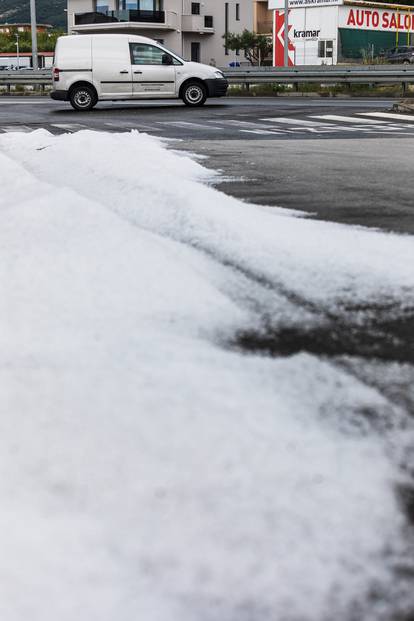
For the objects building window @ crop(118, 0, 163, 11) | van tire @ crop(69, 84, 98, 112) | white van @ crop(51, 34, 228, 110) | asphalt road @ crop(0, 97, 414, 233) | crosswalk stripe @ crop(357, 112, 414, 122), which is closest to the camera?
asphalt road @ crop(0, 97, 414, 233)

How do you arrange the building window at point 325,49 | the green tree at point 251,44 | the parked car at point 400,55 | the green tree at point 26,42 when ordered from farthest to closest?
the green tree at point 26,42 → the green tree at point 251,44 → the building window at point 325,49 → the parked car at point 400,55

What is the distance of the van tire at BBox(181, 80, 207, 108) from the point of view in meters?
20.9

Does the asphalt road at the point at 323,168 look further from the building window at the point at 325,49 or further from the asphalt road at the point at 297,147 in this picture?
the building window at the point at 325,49

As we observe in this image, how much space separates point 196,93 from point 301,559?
20.2 metres

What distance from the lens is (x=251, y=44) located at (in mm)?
65438

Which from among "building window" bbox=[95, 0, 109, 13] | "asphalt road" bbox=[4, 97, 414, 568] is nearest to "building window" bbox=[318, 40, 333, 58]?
"building window" bbox=[95, 0, 109, 13]

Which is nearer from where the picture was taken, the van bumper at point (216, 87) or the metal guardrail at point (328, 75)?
the van bumper at point (216, 87)

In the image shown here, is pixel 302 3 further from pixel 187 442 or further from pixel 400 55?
pixel 187 442

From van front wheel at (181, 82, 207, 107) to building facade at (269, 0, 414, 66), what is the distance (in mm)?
34510

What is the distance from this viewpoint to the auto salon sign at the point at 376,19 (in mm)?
55875

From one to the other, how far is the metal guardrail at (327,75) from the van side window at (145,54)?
353 inches

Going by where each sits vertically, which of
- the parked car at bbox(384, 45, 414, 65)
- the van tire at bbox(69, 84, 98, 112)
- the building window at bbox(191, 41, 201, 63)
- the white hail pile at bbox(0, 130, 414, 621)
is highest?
the building window at bbox(191, 41, 201, 63)

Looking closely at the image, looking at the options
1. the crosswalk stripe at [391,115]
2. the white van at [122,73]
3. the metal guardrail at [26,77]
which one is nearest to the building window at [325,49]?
the metal guardrail at [26,77]

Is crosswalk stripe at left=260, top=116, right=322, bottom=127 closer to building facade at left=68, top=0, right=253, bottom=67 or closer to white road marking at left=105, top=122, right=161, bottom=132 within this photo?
white road marking at left=105, top=122, right=161, bottom=132
